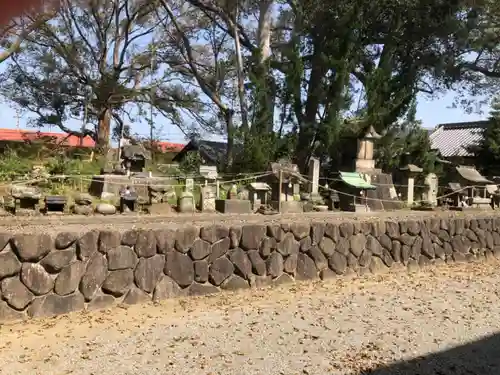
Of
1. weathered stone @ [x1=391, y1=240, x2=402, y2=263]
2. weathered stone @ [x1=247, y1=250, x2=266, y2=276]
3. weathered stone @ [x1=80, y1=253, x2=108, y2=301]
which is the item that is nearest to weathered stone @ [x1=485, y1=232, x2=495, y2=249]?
weathered stone @ [x1=391, y1=240, x2=402, y2=263]

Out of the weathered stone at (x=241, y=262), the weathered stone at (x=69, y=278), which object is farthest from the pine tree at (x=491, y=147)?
the weathered stone at (x=69, y=278)

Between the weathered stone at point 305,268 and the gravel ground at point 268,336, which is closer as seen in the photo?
the gravel ground at point 268,336

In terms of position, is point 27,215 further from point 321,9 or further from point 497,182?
point 497,182

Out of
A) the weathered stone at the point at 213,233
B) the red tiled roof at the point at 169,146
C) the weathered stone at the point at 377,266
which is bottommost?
the weathered stone at the point at 377,266

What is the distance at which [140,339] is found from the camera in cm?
523

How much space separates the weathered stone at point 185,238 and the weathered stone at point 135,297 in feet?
2.34

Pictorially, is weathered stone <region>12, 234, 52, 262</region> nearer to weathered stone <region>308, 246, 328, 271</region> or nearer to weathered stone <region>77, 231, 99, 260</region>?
weathered stone <region>77, 231, 99, 260</region>

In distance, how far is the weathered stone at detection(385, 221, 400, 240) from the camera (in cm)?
962

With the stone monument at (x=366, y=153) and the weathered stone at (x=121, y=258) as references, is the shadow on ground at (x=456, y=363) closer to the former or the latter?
the weathered stone at (x=121, y=258)

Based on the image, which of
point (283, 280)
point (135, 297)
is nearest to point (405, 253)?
point (283, 280)

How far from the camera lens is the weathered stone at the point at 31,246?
5.45 metres

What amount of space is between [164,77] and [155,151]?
348cm

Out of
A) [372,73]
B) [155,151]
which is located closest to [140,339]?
[372,73]

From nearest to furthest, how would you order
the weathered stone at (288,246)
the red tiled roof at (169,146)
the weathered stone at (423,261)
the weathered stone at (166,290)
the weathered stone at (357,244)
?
the weathered stone at (166,290) → the weathered stone at (288,246) → the weathered stone at (357,244) → the weathered stone at (423,261) → the red tiled roof at (169,146)
